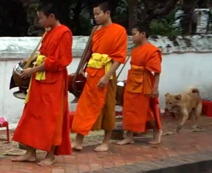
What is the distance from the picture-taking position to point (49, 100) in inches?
244

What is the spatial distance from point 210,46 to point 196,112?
206 cm

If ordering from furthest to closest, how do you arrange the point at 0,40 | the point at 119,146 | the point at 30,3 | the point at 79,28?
the point at 79,28 < the point at 30,3 < the point at 0,40 < the point at 119,146

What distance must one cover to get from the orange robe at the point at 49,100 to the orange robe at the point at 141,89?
156 centimetres

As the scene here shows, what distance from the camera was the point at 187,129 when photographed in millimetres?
9070

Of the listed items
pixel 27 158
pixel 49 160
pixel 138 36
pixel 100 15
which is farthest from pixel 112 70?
pixel 27 158

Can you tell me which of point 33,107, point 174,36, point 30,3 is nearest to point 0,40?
point 30,3

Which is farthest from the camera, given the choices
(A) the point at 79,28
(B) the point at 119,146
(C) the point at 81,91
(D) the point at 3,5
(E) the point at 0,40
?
(A) the point at 79,28

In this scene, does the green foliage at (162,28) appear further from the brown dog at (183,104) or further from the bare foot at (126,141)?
the bare foot at (126,141)

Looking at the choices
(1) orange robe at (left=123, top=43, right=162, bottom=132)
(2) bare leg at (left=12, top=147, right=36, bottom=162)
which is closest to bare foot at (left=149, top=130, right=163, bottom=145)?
(1) orange robe at (left=123, top=43, right=162, bottom=132)

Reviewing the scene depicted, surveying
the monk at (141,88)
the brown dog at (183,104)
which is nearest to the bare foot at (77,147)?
the monk at (141,88)

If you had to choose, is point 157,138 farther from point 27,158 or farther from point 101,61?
point 27,158

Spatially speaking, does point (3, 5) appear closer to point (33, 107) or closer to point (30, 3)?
point (30, 3)

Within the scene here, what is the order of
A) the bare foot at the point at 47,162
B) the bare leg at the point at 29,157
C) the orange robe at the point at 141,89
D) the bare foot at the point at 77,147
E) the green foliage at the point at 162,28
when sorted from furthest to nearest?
1. the green foliage at the point at 162,28
2. the orange robe at the point at 141,89
3. the bare foot at the point at 77,147
4. the bare leg at the point at 29,157
5. the bare foot at the point at 47,162

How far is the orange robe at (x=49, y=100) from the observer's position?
6113 mm
